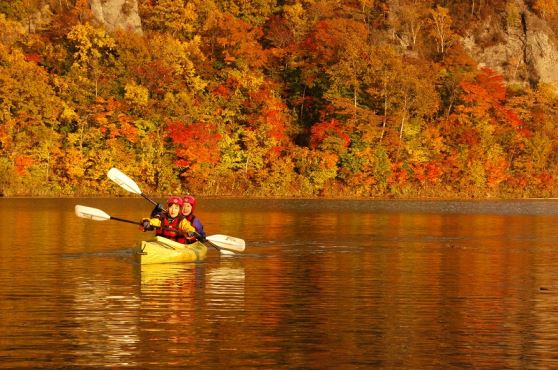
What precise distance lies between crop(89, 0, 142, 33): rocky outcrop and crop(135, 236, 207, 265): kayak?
64993mm

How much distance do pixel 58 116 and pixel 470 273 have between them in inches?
2365

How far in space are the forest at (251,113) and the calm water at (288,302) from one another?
38426 millimetres

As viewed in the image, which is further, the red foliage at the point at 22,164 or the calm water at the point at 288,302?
the red foliage at the point at 22,164

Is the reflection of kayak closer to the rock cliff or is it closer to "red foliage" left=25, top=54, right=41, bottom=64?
"red foliage" left=25, top=54, right=41, bottom=64

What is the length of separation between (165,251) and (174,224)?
4.80ft

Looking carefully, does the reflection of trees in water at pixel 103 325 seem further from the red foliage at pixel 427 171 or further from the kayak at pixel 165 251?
the red foliage at pixel 427 171

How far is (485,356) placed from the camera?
18.0 meters

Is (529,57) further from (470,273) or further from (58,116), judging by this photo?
(470,273)

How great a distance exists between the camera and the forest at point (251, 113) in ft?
283

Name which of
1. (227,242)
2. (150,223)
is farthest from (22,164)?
(150,223)

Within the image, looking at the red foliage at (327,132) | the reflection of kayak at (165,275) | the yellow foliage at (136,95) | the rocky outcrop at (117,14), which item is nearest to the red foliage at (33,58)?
the rocky outcrop at (117,14)

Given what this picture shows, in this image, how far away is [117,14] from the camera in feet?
324

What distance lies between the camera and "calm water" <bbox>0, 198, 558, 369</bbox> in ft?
58.9

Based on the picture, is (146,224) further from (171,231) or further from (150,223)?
(171,231)
